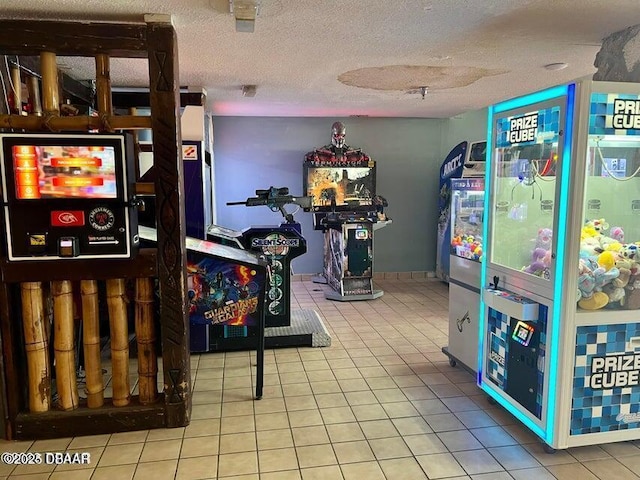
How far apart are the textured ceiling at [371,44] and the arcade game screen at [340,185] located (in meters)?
1.35

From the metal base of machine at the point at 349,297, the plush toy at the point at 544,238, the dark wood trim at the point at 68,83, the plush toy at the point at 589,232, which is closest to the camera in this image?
the plush toy at the point at 589,232

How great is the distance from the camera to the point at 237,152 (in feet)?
23.1

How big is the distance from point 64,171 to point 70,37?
0.77 metres

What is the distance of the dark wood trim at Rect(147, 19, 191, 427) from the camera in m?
2.81

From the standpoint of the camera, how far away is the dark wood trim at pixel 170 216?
2.81 metres

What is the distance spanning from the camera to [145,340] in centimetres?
305

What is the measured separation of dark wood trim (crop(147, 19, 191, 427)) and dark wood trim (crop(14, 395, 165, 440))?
119mm

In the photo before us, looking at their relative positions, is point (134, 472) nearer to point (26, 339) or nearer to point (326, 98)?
point (26, 339)

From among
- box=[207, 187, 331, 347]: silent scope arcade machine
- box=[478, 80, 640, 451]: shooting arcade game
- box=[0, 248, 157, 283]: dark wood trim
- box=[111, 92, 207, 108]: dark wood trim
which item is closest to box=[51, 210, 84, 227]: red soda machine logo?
box=[0, 248, 157, 283]: dark wood trim

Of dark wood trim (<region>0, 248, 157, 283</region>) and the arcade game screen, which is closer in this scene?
dark wood trim (<region>0, 248, 157, 283</region>)

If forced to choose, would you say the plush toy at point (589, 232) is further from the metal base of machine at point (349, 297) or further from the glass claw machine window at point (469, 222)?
the metal base of machine at point (349, 297)

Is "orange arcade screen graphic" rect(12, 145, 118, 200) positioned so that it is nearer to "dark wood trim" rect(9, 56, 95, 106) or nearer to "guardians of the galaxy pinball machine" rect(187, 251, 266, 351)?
"dark wood trim" rect(9, 56, 95, 106)

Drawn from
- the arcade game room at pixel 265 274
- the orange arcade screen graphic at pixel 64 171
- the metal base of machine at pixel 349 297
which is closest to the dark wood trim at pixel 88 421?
the arcade game room at pixel 265 274

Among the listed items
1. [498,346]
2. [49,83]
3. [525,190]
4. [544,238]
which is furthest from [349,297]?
[49,83]
